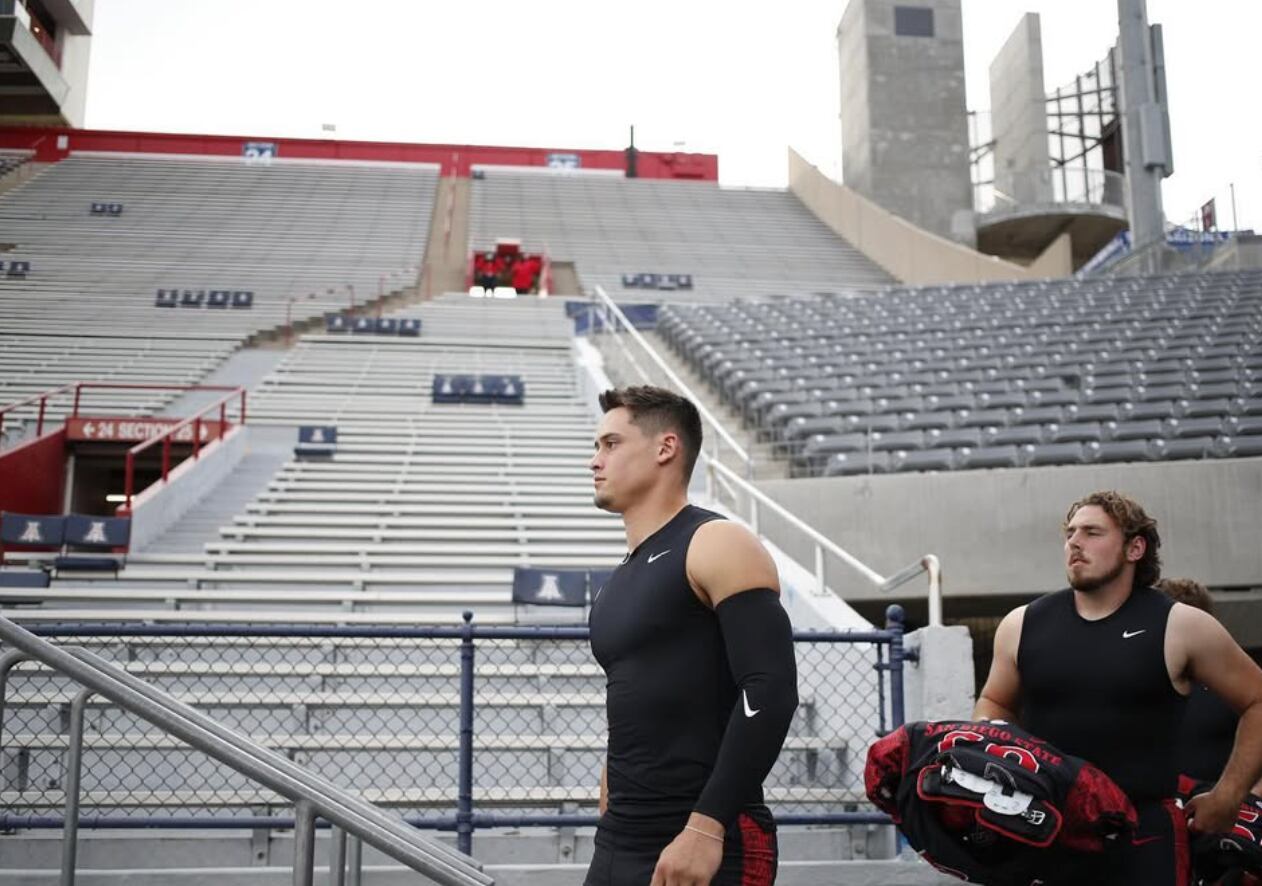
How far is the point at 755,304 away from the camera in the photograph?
1769 centimetres

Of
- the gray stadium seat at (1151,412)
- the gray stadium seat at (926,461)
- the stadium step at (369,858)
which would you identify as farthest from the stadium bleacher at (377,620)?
the gray stadium seat at (1151,412)

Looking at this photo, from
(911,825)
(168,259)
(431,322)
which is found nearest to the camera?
(911,825)

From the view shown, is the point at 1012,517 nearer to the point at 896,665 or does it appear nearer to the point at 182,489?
the point at 896,665

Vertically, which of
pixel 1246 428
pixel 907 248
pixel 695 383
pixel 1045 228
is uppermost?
pixel 1045 228

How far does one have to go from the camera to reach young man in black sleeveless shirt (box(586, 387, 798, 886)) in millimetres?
1784

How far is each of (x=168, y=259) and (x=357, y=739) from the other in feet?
72.7

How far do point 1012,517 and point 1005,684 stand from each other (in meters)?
6.92

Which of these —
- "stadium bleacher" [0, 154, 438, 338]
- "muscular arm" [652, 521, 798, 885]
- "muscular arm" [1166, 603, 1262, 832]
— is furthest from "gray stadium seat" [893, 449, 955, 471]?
"stadium bleacher" [0, 154, 438, 338]

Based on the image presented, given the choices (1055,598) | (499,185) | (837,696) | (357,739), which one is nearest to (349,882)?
(1055,598)

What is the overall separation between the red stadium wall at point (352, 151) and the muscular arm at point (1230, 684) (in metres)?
33.2

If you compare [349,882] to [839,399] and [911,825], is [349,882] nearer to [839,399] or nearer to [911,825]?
[911,825]

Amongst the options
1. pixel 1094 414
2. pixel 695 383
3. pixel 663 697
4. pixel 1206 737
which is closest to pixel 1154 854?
pixel 1206 737

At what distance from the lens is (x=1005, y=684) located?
2512 mm

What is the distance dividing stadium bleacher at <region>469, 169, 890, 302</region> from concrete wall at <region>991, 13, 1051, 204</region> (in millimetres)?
5875
